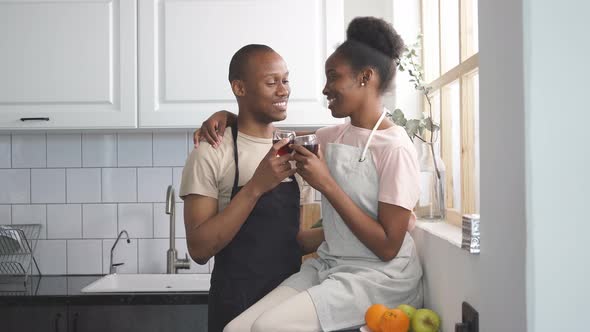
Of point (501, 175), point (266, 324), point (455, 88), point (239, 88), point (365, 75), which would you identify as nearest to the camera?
point (501, 175)

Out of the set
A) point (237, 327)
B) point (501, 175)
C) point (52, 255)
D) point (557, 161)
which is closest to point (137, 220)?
point (52, 255)

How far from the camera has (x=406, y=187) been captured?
1581mm

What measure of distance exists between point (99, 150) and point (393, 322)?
6.36ft

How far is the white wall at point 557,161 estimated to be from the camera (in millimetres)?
1023

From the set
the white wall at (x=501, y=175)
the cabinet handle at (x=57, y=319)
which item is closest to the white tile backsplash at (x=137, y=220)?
the cabinet handle at (x=57, y=319)

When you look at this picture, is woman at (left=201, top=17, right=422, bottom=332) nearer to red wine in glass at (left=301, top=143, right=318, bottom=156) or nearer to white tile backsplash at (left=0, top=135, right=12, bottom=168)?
red wine in glass at (left=301, top=143, right=318, bottom=156)

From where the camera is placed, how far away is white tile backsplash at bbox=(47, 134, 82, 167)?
305cm

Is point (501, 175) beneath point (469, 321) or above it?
above

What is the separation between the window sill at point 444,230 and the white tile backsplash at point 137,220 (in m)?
1.41

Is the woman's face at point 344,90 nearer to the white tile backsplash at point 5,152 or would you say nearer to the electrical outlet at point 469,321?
the electrical outlet at point 469,321

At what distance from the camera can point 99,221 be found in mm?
3043

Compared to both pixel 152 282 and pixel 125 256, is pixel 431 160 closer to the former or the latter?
pixel 152 282

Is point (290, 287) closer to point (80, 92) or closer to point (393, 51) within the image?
point (393, 51)

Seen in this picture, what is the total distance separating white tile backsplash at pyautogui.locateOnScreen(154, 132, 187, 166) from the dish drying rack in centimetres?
60
